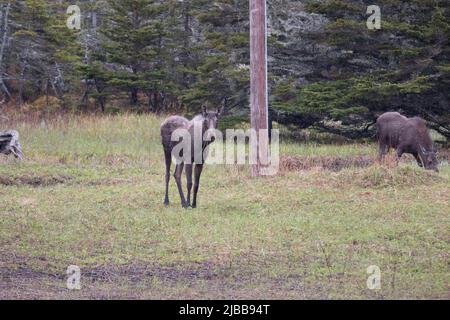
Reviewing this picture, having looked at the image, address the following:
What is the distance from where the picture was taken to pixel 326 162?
63.6 feet

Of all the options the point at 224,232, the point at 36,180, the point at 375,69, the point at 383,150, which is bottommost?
the point at 383,150

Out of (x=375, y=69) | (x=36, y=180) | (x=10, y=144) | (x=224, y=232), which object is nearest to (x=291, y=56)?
(x=375, y=69)

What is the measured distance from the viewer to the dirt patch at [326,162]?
18.3m

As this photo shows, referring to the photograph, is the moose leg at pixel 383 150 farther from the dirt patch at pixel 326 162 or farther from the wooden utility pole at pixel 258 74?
the wooden utility pole at pixel 258 74

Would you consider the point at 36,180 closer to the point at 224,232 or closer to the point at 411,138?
the point at 224,232

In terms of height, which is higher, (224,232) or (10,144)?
(10,144)

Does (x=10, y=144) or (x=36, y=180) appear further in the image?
(x=10, y=144)

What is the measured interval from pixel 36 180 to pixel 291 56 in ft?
33.4

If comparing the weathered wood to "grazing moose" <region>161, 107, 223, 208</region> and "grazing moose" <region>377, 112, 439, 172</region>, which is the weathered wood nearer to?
"grazing moose" <region>161, 107, 223, 208</region>

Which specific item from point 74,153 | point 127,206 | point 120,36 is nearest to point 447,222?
point 127,206

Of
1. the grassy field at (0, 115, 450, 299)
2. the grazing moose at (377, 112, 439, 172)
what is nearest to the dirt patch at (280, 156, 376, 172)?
the grassy field at (0, 115, 450, 299)

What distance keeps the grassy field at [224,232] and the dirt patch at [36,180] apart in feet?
0.08

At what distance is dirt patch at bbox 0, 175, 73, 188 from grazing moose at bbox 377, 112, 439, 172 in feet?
25.6
